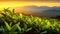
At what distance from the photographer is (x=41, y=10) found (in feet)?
7.22

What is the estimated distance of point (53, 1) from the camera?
2.28 meters

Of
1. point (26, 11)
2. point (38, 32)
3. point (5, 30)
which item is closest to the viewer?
point (5, 30)

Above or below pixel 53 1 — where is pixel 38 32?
below

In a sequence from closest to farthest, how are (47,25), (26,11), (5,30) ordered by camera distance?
(5,30) → (47,25) → (26,11)

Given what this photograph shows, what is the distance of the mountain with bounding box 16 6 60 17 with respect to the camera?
219 cm

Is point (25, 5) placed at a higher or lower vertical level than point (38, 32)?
higher

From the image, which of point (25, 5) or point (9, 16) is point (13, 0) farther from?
point (9, 16)

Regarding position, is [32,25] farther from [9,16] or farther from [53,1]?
[53,1]

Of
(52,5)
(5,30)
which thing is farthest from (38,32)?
(52,5)

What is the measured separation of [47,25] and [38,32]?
0.15 metres

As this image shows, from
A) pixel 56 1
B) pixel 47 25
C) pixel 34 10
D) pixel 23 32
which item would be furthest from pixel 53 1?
pixel 23 32

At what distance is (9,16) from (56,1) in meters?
1.21

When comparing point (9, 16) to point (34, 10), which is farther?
point (34, 10)

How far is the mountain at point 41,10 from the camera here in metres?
2.19
